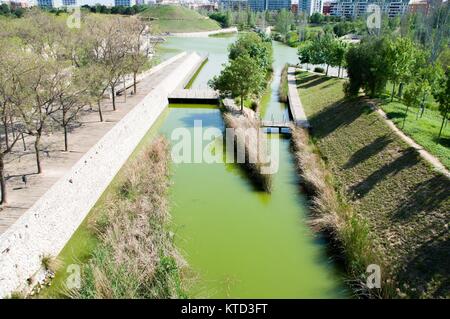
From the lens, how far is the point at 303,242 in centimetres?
1571

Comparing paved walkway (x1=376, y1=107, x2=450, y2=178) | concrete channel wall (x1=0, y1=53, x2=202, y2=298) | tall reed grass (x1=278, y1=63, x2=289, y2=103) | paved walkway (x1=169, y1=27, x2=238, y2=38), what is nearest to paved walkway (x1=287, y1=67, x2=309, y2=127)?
tall reed grass (x1=278, y1=63, x2=289, y2=103)

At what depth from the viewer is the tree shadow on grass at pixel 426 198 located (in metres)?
14.8

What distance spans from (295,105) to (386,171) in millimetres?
16238

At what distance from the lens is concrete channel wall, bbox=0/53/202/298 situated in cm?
1233

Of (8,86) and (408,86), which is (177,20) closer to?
(408,86)

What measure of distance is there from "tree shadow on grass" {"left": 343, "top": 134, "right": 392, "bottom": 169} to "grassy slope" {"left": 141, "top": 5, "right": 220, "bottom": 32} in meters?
94.0

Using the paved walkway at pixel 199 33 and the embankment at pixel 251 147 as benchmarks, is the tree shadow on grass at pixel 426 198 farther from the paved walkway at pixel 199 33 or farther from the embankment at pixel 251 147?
the paved walkway at pixel 199 33

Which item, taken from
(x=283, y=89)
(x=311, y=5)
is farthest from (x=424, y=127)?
(x=311, y=5)

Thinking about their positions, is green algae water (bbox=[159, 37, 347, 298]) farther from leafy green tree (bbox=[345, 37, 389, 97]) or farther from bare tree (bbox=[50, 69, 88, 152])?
leafy green tree (bbox=[345, 37, 389, 97])

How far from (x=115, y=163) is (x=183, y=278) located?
10.6m

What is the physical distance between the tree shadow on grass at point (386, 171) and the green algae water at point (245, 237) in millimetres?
2574

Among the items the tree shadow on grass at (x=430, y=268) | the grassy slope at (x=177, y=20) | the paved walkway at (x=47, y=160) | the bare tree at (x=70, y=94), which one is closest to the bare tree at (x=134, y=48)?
the paved walkway at (x=47, y=160)

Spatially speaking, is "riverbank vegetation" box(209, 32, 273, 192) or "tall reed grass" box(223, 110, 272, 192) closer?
"tall reed grass" box(223, 110, 272, 192)
